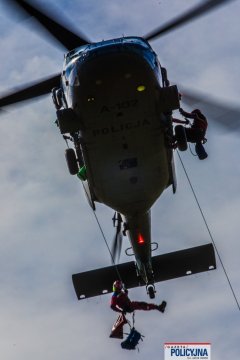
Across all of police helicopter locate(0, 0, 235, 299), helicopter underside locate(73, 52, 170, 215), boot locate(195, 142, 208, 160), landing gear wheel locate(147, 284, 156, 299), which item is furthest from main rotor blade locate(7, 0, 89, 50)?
landing gear wheel locate(147, 284, 156, 299)

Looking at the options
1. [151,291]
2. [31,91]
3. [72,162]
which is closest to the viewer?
[72,162]

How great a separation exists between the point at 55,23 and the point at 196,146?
482 cm

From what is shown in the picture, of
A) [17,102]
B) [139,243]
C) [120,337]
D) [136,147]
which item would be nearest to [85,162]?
[136,147]

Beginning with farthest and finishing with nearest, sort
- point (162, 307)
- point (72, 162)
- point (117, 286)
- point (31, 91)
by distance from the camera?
point (117, 286), point (162, 307), point (31, 91), point (72, 162)

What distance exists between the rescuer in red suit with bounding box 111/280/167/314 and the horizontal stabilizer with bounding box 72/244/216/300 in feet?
5.50

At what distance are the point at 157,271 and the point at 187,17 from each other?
323 inches

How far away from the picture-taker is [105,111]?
1677 cm

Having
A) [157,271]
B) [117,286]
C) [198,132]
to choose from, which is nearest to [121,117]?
[198,132]

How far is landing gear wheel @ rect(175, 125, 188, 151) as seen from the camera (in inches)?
704

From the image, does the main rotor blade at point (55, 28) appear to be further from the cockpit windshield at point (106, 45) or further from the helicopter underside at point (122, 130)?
the helicopter underside at point (122, 130)

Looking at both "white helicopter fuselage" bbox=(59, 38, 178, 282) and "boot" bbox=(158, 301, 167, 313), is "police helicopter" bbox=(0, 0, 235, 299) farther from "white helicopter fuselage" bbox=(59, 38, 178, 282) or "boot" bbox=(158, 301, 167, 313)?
"boot" bbox=(158, 301, 167, 313)

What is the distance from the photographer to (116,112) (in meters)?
16.8

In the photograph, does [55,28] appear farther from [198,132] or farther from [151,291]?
[151,291]

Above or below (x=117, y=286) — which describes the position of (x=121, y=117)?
above
